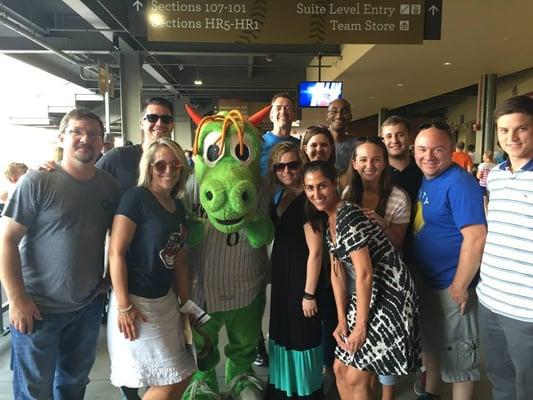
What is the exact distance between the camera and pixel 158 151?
2105 millimetres

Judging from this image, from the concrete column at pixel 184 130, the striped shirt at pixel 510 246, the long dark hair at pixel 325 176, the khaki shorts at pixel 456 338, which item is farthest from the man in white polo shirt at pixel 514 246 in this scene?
the concrete column at pixel 184 130

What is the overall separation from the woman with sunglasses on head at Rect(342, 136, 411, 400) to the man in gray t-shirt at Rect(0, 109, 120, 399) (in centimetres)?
139

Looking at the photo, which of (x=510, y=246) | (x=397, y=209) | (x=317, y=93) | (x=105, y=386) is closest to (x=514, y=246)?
(x=510, y=246)

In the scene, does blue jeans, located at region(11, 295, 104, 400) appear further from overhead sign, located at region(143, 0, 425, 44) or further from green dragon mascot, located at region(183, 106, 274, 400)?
overhead sign, located at region(143, 0, 425, 44)

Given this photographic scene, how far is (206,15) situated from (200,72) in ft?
34.7

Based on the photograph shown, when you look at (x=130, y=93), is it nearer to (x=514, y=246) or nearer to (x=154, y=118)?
(x=154, y=118)

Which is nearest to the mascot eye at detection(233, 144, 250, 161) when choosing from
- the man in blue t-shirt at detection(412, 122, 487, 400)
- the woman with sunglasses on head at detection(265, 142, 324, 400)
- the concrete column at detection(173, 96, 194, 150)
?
the woman with sunglasses on head at detection(265, 142, 324, 400)

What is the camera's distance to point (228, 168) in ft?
7.23

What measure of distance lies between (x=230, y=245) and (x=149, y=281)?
21.0 inches

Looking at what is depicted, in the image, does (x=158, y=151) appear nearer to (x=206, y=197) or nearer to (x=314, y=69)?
(x=206, y=197)

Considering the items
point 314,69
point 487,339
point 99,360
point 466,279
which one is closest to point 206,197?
point 466,279

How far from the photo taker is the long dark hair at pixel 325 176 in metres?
2.20

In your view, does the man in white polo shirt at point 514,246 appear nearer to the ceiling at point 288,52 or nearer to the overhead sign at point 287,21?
the overhead sign at point 287,21

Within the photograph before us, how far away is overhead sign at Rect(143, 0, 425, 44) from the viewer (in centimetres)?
427
